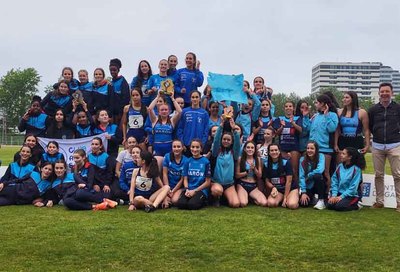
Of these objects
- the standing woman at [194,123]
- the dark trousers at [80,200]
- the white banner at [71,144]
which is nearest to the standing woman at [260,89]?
the standing woman at [194,123]

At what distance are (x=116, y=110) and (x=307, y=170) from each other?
172 inches

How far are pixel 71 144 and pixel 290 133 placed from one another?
470 centimetres

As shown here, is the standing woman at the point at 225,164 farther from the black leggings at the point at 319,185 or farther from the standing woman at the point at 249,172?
the black leggings at the point at 319,185

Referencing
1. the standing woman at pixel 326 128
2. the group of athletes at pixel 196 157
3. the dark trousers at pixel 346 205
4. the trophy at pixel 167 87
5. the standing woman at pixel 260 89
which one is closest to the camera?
the dark trousers at pixel 346 205

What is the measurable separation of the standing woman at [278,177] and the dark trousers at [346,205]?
2.40 feet

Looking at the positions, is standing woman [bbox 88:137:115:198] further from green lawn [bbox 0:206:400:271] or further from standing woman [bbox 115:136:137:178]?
green lawn [bbox 0:206:400:271]

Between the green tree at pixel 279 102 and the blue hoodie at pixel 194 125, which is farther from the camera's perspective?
the green tree at pixel 279 102

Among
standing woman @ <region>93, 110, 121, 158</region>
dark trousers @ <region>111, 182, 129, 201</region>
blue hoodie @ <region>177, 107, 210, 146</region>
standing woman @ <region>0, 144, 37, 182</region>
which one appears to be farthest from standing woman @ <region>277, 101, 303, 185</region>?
standing woman @ <region>0, 144, 37, 182</region>

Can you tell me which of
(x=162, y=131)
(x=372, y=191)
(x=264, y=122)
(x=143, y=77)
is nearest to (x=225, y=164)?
(x=162, y=131)

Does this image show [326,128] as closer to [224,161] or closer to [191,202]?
[224,161]

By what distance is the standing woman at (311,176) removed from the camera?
8.18m

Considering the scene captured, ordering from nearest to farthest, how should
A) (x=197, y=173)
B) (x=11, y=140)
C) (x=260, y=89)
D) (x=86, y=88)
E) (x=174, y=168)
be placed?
(x=197, y=173)
(x=174, y=168)
(x=86, y=88)
(x=260, y=89)
(x=11, y=140)

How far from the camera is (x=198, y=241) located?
550cm

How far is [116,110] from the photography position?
9836 mm
